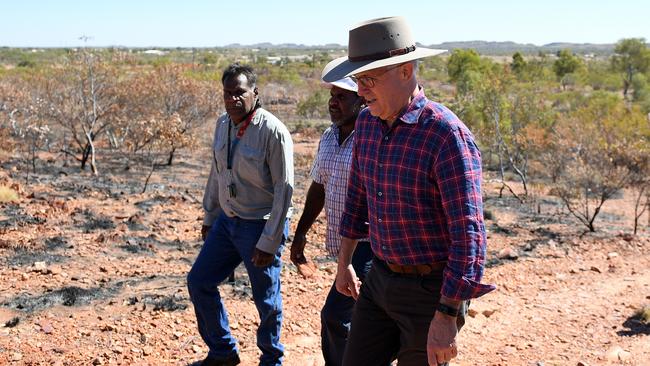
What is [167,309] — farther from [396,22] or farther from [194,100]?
[194,100]

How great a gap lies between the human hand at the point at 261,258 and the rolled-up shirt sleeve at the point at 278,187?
1.0 inches

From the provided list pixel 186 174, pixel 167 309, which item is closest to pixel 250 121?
pixel 167 309

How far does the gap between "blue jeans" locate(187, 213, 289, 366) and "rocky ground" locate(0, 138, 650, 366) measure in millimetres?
648

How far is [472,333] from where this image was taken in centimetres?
514

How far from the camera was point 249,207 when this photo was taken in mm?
3709

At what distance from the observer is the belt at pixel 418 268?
2438 millimetres

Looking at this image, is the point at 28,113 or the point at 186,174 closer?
the point at 186,174

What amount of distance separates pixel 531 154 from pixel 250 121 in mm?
13989

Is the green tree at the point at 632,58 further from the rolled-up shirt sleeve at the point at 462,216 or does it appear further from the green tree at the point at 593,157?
the rolled-up shirt sleeve at the point at 462,216

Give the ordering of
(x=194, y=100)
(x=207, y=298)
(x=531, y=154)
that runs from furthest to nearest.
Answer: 1. (x=194, y=100)
2. (x=531, y=154)
3. (x=207, y=298)

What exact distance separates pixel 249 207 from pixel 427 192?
5.13ft

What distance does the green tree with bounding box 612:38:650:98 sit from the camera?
47.7 m

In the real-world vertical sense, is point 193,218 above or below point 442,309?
below

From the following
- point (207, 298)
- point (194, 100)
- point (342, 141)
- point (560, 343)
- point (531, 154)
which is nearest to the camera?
point (342, 141)
